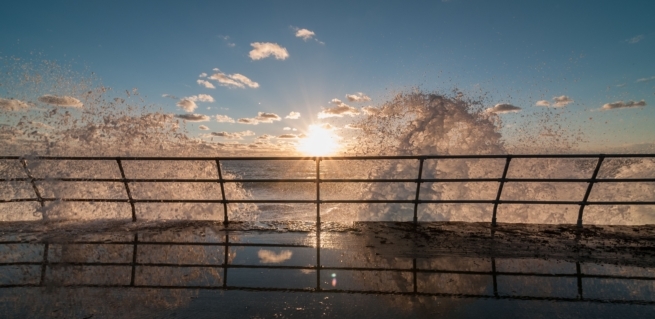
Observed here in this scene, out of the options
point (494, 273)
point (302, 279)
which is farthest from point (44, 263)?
point (494, 273)

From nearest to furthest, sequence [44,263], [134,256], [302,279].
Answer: [302,279] → [44,263] → [134,256]

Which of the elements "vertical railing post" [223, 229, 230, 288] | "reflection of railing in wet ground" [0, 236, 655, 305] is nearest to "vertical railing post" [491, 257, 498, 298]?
"reflection of railing in wet ground" [0, 236, 655, 305]

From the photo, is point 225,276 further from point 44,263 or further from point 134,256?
point 44,263

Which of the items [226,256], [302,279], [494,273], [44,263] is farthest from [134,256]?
[494,273]

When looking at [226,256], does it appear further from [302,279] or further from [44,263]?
[44,263]

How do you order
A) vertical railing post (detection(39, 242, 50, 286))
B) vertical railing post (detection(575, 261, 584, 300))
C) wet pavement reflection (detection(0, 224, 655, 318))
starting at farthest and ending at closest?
1. vertical railing post (detection(39, 242, 50, 286))
2. vertical railing post (detection(575, 261, 584, 300))
3. wet pavement reflection (detection(0, 224, 655, 318))

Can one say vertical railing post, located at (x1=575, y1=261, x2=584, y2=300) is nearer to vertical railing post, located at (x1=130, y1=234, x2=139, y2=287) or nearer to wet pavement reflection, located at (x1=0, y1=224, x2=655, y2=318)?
wet pavement reflection, located at (x1=0, y1=224, x2=655, y2=318)

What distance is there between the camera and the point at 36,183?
6176 millimetres

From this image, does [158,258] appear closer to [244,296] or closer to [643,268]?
[244,296]

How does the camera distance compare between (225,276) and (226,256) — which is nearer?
(225,276)

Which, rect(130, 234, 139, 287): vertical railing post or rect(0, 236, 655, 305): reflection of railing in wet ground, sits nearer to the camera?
rect(0, 236, 655, 305): reflection of railing in wet ground

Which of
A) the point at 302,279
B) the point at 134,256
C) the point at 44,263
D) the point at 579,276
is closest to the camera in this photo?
the point at 302,279

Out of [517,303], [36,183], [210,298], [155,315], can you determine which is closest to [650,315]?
[517,303]

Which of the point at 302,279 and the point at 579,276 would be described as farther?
the point at 579,276
